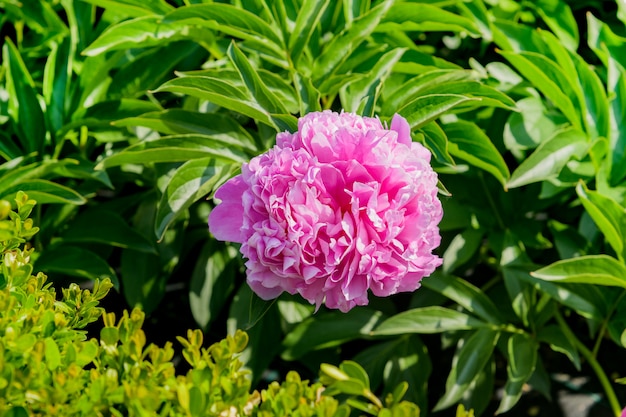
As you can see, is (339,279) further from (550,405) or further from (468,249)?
(550,405)

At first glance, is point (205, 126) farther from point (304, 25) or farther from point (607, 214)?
point (607, 214)

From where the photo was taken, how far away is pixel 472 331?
1691 millimetres

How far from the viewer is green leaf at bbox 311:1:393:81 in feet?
5.01

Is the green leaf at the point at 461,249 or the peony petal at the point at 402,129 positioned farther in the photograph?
the green leaf at the point at 461,249

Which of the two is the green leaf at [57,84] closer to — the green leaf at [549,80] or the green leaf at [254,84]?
the green leaf at [254,84]

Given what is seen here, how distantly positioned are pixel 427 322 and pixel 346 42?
1.74 feet

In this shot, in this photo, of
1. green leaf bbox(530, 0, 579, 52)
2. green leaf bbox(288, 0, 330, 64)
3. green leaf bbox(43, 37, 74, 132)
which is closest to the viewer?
green leaf bbox(288, 0, 330, 64)

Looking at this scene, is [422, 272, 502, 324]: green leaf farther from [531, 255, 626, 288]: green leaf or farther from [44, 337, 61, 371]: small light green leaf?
[44, 337, 61, 371]: small light green leaf

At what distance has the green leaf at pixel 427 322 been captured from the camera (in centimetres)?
156

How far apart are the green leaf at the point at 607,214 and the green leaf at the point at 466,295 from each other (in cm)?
28

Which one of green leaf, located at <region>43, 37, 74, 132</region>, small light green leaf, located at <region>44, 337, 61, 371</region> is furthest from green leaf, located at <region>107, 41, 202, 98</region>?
small light green leaf, located at <region>44, 337, 61, 371</region>

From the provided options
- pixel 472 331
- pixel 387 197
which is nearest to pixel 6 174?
pixel 387 197

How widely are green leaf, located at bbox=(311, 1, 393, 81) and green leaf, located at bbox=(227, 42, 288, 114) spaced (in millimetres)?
222

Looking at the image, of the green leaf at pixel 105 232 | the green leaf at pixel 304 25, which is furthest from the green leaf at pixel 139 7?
the green leaf at pixel 105 232
